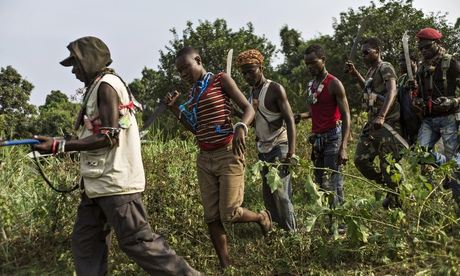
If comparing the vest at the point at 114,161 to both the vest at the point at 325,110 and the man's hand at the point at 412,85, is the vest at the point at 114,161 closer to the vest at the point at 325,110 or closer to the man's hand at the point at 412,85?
the vest at the point at 325,110

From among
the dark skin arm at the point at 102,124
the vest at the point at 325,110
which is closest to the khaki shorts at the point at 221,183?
the dark skin arm at the point at 102,124

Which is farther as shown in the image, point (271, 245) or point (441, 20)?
point (441, 20)

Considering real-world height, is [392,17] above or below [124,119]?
above

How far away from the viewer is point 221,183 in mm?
3916

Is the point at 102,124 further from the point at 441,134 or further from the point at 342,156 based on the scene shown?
the point at 441,134

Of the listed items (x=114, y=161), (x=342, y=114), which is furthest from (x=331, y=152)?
(x=114, y=161)

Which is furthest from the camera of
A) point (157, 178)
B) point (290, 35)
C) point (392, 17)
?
point (290, 35)

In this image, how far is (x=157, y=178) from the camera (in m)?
4.97

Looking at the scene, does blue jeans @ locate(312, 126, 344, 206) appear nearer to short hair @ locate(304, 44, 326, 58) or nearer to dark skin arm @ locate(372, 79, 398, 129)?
dark skin arm @ locate(372, 79, 398, 129)

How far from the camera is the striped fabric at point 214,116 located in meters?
3.89

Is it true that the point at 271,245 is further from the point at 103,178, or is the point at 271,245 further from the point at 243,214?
the point at 103,178

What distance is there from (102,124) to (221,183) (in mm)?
1066

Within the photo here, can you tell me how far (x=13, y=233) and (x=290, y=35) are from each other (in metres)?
38.0

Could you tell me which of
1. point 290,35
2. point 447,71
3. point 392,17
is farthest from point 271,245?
point 290,35
